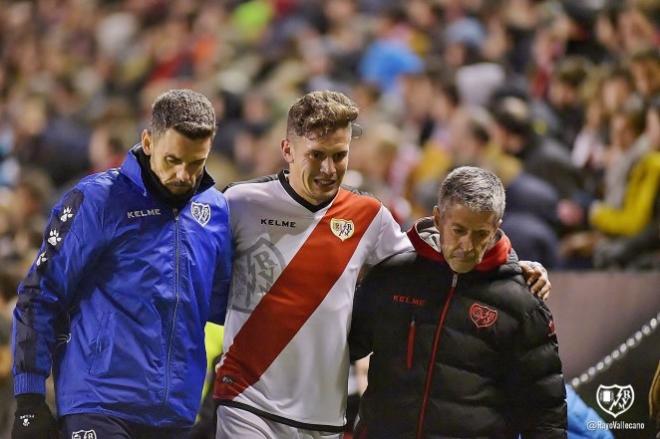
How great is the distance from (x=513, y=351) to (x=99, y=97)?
1012 centimetres

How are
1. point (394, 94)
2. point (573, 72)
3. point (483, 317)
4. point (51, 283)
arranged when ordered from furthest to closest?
point (394, 94) < point (573, 72) < point (483, 317) < point (51, 283)

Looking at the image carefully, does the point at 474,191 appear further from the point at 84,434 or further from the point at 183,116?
the point at 84,434

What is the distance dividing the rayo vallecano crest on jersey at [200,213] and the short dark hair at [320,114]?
1.41 ft

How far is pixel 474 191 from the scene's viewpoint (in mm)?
4242

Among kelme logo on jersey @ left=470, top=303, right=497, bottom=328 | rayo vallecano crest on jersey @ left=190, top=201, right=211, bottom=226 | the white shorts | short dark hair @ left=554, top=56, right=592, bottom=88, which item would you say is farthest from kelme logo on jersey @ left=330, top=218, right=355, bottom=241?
short dark hair @ left=554, top=56, right=592, bottom=88

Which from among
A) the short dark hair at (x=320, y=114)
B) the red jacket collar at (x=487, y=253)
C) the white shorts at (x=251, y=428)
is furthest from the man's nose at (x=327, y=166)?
the white shorts at (x=251, y=428)

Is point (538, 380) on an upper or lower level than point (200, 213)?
lower

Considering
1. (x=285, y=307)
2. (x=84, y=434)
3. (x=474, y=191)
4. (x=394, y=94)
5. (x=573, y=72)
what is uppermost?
(x=394, y=94)

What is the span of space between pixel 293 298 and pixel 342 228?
33cm

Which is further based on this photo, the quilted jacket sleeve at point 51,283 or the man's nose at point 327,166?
the man's nose at point 327,166

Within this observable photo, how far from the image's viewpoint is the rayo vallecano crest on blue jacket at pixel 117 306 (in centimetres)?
418

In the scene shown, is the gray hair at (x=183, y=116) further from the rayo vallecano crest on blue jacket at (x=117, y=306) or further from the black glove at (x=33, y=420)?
the black glove at (x=33, y=420)

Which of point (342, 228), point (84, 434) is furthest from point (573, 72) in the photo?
point (84, 434)

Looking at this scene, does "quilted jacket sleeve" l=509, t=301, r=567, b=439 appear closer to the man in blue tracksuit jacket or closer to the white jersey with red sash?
the white jersey with red sash
